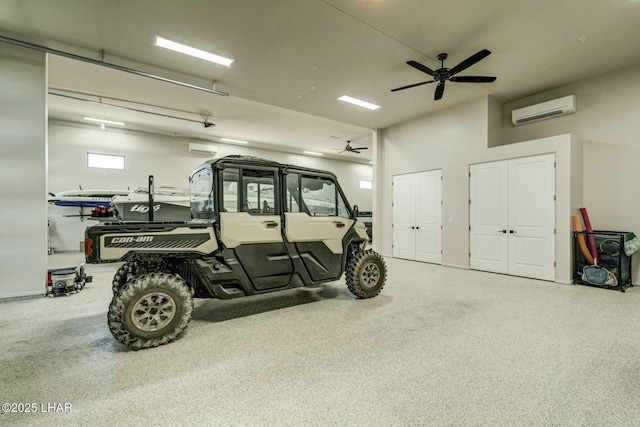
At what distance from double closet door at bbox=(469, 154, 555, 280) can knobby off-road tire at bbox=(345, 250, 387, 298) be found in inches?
136

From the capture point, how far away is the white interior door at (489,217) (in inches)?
243

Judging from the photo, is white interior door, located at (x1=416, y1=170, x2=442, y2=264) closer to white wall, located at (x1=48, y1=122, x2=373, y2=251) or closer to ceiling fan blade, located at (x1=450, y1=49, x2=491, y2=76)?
ceiling fan blade, located at (x1=450, y1=49, x2=491, y2=76)

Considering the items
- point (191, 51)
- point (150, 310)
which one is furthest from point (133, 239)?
point (191, 51)

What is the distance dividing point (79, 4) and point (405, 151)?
7.35 metres

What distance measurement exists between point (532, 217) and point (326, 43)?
5259 millimetres

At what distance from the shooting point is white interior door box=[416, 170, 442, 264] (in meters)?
7.43

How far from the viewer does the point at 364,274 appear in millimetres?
4301

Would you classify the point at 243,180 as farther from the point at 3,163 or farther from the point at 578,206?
the point at 578,206

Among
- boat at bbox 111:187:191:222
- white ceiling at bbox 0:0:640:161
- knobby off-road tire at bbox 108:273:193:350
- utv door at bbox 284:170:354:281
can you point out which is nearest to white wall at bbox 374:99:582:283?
white ceiling at bbox 0:0:640:161

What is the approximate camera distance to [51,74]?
5.92 meters

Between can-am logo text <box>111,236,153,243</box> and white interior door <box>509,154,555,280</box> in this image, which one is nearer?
can-am logo text <box>111,236,153,243</box>

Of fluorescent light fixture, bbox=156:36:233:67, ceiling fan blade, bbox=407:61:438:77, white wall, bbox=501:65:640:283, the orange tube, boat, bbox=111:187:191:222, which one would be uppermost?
fluorescent light fixture, bbox=156:36:233:67

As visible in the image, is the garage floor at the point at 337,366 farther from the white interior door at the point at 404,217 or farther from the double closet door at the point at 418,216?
the white interior door at the point at 404,217

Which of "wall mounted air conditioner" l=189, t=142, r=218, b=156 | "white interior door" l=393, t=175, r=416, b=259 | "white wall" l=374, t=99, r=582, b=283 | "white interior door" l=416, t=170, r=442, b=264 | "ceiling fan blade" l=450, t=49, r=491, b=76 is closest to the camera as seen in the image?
"ceiling fan blade" l=450, t=49, r=491, b=76
